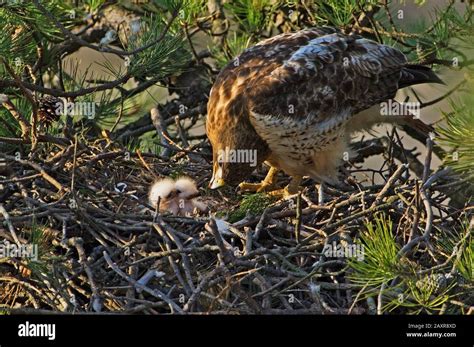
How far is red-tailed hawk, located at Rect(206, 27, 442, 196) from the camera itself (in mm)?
4898

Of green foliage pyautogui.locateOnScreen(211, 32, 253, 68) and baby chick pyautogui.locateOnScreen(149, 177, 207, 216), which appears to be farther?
green foliage pyautogui.locateOnScreen(211, 32, 253, 68)

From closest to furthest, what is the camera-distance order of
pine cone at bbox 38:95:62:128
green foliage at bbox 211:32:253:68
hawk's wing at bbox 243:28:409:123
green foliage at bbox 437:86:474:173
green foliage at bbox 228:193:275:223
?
green foliage at bbox 437:86:474:173 → green foliage at bbox 228:193:275:223 → hawk's wing at bbox 243:28:409:123 → pine cone at bbox 38:95:62:128 → green foliage at bbox 211:32:253:68

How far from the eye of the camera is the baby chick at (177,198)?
16.2 feet

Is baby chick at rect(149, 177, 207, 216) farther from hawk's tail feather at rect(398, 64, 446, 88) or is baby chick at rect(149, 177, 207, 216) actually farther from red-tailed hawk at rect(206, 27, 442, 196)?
hawk's tail feather at rect(398, 64, 446, 88)

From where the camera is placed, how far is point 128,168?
17.4 ft

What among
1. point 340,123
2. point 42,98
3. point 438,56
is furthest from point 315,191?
point 42,98

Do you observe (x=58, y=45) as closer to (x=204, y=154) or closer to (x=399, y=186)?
(x=204, y=154)

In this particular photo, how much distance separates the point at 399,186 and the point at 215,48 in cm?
133

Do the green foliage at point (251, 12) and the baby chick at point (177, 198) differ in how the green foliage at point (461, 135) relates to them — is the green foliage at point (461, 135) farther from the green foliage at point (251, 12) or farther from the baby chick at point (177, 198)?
the green foliage at point (251, 12)

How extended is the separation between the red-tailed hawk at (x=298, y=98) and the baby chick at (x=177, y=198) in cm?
12

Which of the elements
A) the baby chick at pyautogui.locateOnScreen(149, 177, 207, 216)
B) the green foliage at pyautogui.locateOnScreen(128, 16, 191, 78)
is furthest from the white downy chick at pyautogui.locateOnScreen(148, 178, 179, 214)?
the green foliage at pyautogui.locateOnScreen(128, 16, 191, 78)

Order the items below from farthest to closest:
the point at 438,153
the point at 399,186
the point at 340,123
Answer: the point at 438,153, the point at 340,123, the point at 399,186

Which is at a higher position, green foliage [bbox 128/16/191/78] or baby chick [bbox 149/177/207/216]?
green foliage [bbox 128/16/191/78]

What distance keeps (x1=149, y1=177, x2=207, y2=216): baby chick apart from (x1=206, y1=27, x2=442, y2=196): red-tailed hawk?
116mm
